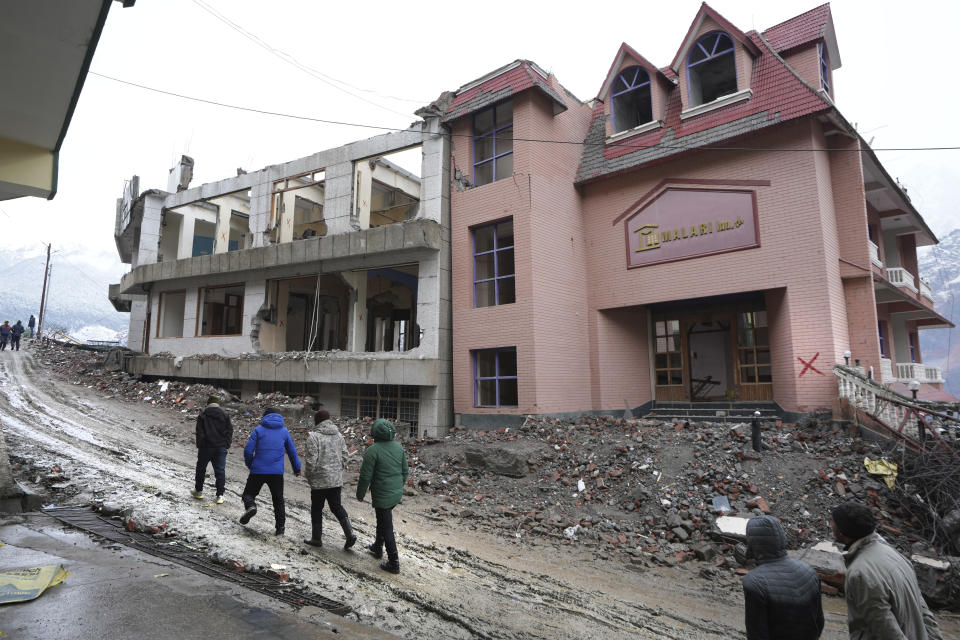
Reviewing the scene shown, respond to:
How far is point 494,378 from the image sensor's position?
1397cm

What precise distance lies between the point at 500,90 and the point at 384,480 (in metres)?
12.1

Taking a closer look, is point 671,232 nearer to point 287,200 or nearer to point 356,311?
point 356,311

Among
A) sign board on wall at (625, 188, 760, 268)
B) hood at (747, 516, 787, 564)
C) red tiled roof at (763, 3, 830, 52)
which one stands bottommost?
hood at (747, 516, 787, 564)

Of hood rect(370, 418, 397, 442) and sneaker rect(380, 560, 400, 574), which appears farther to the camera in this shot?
hood rect(370, 418, 397, 442)

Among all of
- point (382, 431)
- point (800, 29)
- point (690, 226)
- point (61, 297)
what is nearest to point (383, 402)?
point (382, 431)

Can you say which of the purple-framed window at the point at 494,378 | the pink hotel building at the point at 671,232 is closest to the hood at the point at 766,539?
the pink hotel building at the point at 671,232

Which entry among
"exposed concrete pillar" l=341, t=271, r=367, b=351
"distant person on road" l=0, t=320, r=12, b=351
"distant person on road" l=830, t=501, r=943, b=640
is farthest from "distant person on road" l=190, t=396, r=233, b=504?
"distant person on road" l=0, t=320, r=12, b=351

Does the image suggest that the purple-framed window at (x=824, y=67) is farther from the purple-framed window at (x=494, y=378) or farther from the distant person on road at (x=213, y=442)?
the distant person on road at (x=213, y=442)

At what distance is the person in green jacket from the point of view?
5645 mm

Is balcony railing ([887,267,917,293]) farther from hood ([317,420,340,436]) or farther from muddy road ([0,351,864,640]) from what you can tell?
hood ([317,420,340,436])

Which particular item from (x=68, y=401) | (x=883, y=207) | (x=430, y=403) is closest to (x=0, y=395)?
(x=68, y=401)

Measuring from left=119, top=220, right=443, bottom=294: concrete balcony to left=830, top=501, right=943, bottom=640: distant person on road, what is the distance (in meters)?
12.5

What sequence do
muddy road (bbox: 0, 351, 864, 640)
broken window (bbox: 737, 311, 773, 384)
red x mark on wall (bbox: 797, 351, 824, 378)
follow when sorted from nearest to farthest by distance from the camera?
muddy road (bbox: 0, 351, 864, 640) < red x mark on wall (bbox: 797, 351, 824, 378) < broken window (bbox: 737, 311, 773, 384)

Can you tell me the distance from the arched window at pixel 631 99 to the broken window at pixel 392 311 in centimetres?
892
